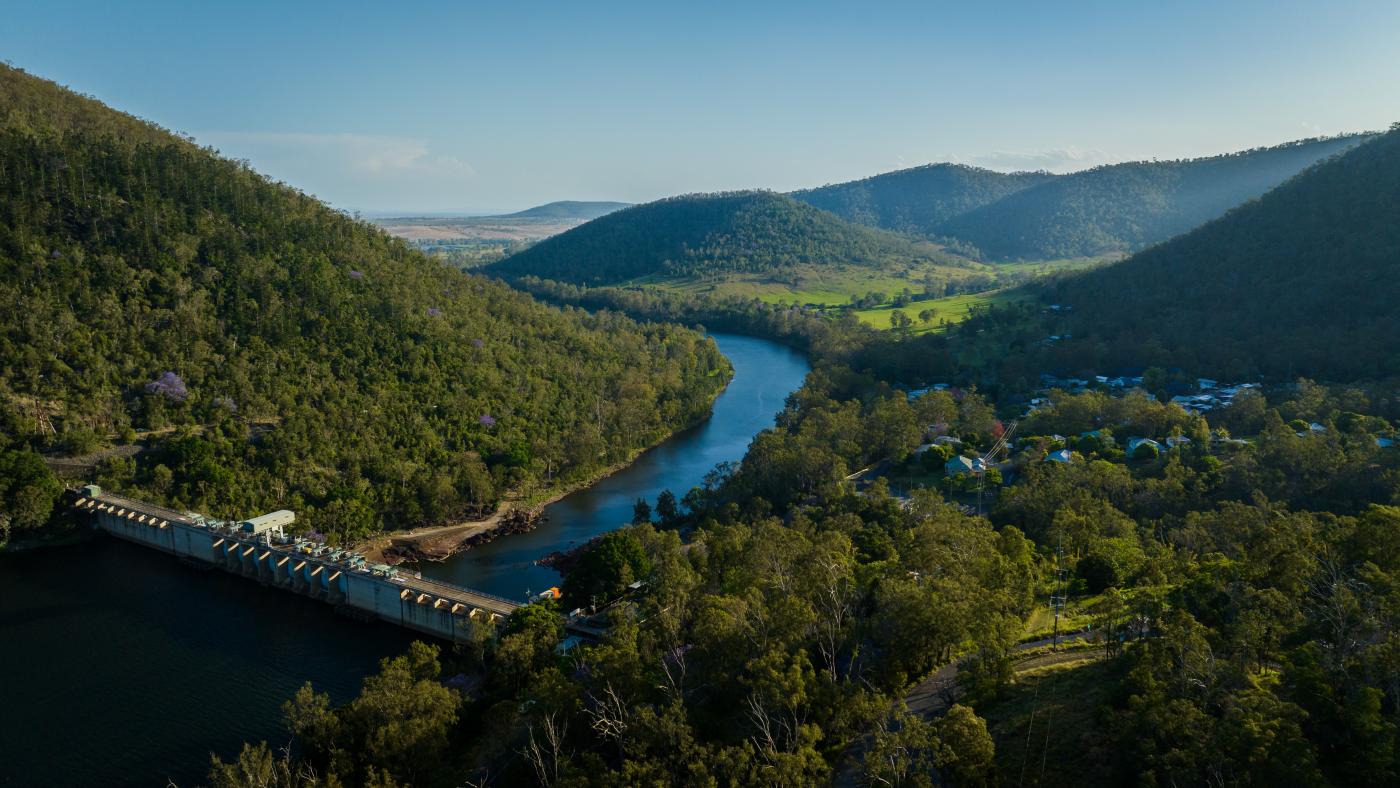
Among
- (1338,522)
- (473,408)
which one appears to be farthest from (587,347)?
(1338,522)

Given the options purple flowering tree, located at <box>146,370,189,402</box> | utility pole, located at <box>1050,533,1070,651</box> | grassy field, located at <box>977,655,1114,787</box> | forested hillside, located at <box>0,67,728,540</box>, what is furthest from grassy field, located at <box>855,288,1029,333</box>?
grassy field, located at <box>977,655,1114,787</box>

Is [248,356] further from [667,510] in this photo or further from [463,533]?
[667,510]

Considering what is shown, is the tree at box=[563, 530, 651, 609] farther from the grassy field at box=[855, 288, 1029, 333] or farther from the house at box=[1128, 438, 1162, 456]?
the grassy field at box=[855, 288, 1029, 333]

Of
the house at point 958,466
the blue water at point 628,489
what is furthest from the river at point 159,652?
the house at point 958,466

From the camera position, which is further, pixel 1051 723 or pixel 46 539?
pixel 46 539

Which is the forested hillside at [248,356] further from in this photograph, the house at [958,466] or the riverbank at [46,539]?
the house at [958,466]

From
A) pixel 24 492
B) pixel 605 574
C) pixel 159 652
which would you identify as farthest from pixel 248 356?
pixel 605 574
